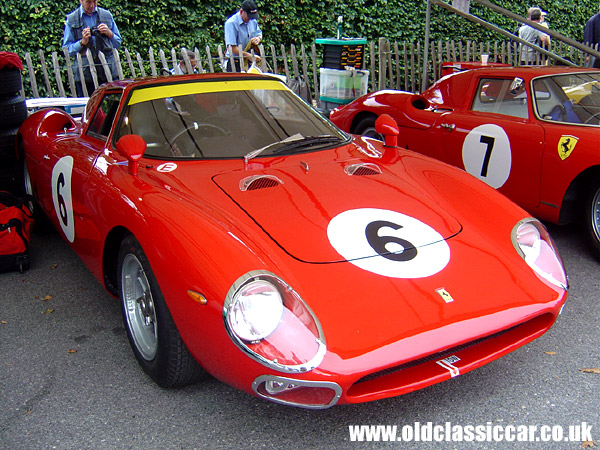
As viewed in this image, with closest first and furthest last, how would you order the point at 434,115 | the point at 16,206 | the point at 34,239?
the point at 16,206, the point at 34,239, the point at 434,115

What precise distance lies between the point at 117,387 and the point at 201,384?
352mm

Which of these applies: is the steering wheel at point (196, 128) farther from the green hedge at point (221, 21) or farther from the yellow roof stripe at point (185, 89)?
the green hedge at point (221, 21)

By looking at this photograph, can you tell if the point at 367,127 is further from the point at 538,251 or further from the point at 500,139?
the point at 538,251

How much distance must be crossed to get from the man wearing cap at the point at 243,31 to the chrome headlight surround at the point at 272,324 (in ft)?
20.1

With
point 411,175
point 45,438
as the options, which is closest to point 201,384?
point 45,438

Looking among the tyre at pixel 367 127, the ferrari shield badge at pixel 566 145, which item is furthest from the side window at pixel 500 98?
the tyre at pixel 367 127

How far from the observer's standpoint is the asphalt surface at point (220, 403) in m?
2.04

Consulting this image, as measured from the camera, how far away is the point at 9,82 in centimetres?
438

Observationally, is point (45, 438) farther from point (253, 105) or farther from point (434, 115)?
point (434, 115)

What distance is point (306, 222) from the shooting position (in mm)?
2275

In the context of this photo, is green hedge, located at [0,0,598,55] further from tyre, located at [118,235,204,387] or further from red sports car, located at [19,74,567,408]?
tyre, located at [118,235,204,387]

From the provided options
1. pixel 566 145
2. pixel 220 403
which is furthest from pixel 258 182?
pixel 566 145

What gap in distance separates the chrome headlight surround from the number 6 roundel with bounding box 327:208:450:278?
Answer: 0.34 m

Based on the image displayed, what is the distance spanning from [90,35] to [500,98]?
446 cm
